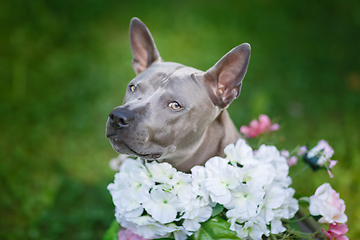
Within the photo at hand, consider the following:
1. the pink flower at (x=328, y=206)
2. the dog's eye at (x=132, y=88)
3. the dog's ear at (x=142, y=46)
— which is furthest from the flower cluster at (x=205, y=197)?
the dog's ear at (x=142, y=46)

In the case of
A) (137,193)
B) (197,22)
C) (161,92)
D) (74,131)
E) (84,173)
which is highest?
(197,22)

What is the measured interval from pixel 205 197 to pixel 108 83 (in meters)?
3.60

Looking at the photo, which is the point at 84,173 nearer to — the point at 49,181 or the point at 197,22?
the point at 49,181

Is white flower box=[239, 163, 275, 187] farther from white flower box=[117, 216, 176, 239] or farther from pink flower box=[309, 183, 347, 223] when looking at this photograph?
white flower box=[117, 216, 176, 239]

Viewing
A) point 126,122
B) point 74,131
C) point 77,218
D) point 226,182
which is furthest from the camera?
point 74,131

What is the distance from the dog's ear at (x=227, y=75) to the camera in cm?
173

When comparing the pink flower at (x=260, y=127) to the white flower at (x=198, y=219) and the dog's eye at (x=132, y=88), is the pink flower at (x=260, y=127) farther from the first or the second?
the dog's eye at (x=132, y=88)

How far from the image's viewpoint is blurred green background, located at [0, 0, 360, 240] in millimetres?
3293

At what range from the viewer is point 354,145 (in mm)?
3783

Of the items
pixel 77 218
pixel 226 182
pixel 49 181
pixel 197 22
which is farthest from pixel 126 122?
pixel 197 22

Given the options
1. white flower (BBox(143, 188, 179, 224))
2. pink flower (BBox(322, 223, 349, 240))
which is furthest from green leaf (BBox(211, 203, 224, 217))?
pink flower (BBox(322, 223, 349, 240))

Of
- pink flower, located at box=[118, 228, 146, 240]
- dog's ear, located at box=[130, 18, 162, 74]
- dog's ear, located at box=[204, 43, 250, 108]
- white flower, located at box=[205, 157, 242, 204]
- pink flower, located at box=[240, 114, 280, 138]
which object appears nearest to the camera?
white flower, located at box=[205, 157, 242, 204]

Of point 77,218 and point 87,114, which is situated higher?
point 87,114

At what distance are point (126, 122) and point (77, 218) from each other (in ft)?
6.49
